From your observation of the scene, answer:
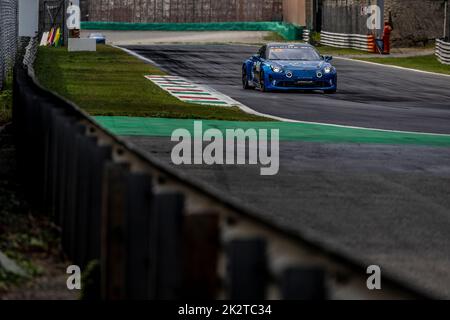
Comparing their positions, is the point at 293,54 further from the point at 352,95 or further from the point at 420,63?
the point at 420,63

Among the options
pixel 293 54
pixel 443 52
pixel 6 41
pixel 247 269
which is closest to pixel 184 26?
pixel 443 52

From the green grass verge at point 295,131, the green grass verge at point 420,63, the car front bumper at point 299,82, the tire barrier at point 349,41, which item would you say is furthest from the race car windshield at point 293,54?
the tire barrier at point 349,41

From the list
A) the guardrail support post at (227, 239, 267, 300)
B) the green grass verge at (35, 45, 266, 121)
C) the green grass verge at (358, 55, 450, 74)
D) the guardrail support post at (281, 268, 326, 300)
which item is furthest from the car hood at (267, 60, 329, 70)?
the guardrail support post at (281, 268, 326, 300)

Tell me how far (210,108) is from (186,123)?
4429 millimetres

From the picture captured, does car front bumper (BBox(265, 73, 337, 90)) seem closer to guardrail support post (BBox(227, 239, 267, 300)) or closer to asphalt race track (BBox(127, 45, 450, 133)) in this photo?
asphalt race track (BBox(127, 45, 450, 133))

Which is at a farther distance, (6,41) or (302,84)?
(302,84)

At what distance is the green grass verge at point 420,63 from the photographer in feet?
172

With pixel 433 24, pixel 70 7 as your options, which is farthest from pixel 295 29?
pixel 70 7

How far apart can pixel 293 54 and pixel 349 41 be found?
112ft

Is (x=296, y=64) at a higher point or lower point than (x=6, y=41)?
lower

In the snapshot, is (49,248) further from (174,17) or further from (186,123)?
(174,17)

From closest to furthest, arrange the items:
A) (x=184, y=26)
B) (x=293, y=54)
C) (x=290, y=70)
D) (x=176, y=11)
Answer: (x=290, y=70), (x=293, y=54), (x=184, y=26), (x=176, y=11)

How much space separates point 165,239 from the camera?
5.52m
